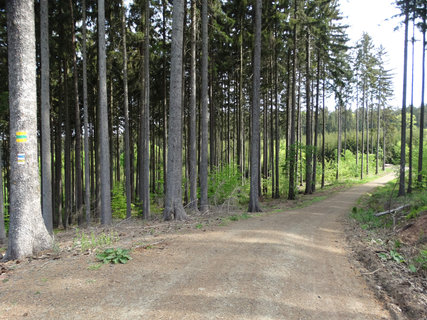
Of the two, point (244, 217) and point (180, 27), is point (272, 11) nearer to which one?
point (180, 27)

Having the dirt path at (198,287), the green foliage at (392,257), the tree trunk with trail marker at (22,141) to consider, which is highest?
the tree trunk with trail marker at (22,141)

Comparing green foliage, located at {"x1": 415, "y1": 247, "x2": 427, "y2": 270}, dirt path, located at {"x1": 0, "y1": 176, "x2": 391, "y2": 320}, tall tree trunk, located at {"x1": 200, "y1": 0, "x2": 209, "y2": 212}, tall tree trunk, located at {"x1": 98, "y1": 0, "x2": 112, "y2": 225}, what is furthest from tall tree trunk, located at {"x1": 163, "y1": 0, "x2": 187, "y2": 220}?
green foliage, located at {"x1": 415, "y1": 247, "x2": 427, "y2": 270}

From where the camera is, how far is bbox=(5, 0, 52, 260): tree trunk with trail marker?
510 cm

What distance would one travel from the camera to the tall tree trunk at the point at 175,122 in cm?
909

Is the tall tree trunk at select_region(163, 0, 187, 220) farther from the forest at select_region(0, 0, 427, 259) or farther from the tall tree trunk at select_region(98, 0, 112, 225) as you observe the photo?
the tall tree trunk at select_region(98, 0, 112, 225)

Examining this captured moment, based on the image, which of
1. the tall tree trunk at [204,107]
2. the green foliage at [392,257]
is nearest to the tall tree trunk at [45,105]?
the tall tree trunk at [204,107]

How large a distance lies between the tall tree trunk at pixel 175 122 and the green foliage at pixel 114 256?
408 centimetres

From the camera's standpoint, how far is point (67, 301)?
3.41 m

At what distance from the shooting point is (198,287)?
396cm

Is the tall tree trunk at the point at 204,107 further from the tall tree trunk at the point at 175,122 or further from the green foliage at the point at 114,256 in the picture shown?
the green foliage at the point at 114,256

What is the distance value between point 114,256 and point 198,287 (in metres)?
1.85

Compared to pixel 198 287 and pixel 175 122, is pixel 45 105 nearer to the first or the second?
pixel 175 122

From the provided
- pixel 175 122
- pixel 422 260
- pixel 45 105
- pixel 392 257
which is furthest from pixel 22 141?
pixel 422 260

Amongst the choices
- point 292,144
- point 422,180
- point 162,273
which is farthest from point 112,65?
point 422,180
